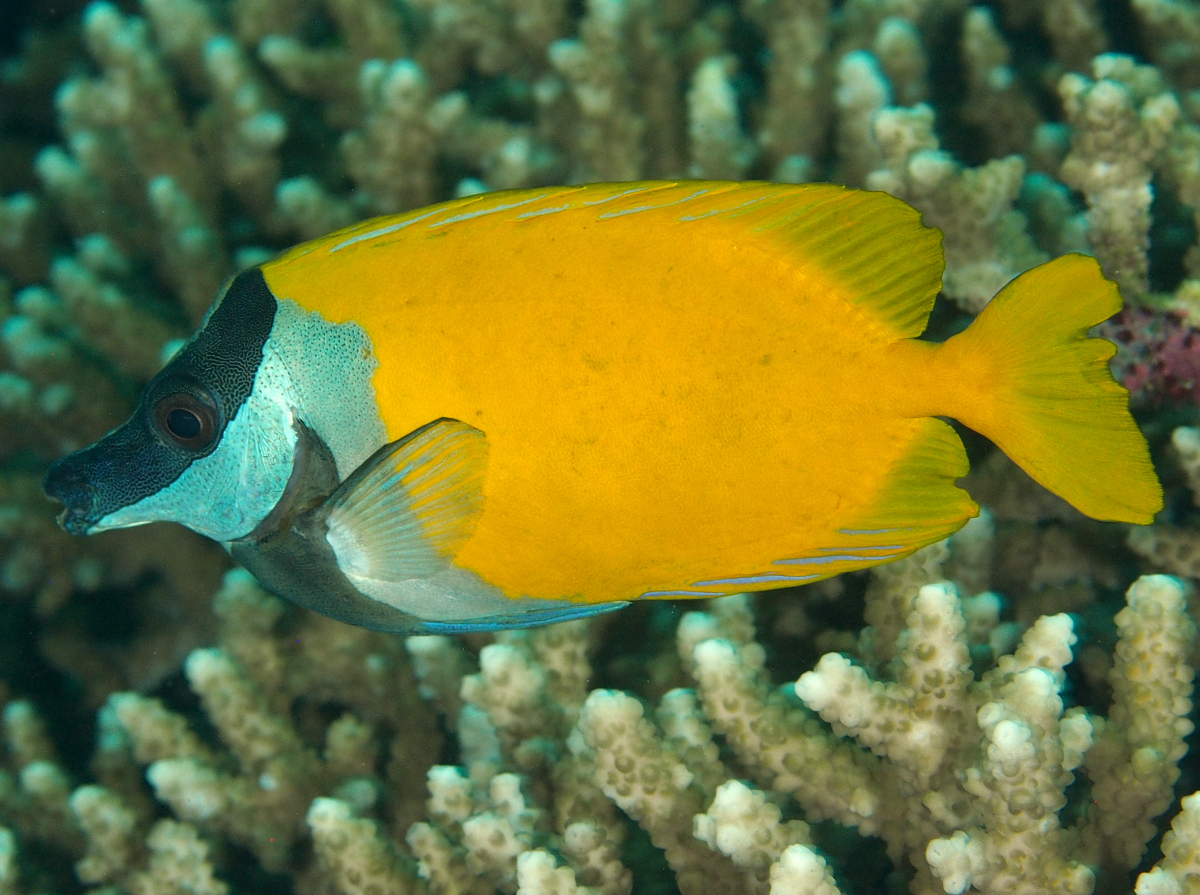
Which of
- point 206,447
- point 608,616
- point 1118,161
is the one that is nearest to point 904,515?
point 206,447

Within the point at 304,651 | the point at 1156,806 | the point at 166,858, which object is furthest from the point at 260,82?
the point at 1156,806

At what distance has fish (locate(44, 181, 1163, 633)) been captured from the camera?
1.16 m

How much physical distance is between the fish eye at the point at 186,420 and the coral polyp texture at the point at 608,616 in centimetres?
78

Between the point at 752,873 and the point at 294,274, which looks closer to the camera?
the point at 294,274

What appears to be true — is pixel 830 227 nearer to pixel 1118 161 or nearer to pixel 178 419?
pixel 178 419

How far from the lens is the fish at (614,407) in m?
1.16

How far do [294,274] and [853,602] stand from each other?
1.37 meters

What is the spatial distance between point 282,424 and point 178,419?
0.15 meters

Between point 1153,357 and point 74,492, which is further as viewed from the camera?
point 1153,357

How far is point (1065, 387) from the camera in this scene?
114 cm

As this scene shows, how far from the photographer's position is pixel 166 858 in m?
2.00

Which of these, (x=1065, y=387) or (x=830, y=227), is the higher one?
(x=830, y=227)

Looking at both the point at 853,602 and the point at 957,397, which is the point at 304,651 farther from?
the point at 957,397

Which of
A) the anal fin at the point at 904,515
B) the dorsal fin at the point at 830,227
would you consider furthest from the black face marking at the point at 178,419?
the anal fin at the point at 904,515
